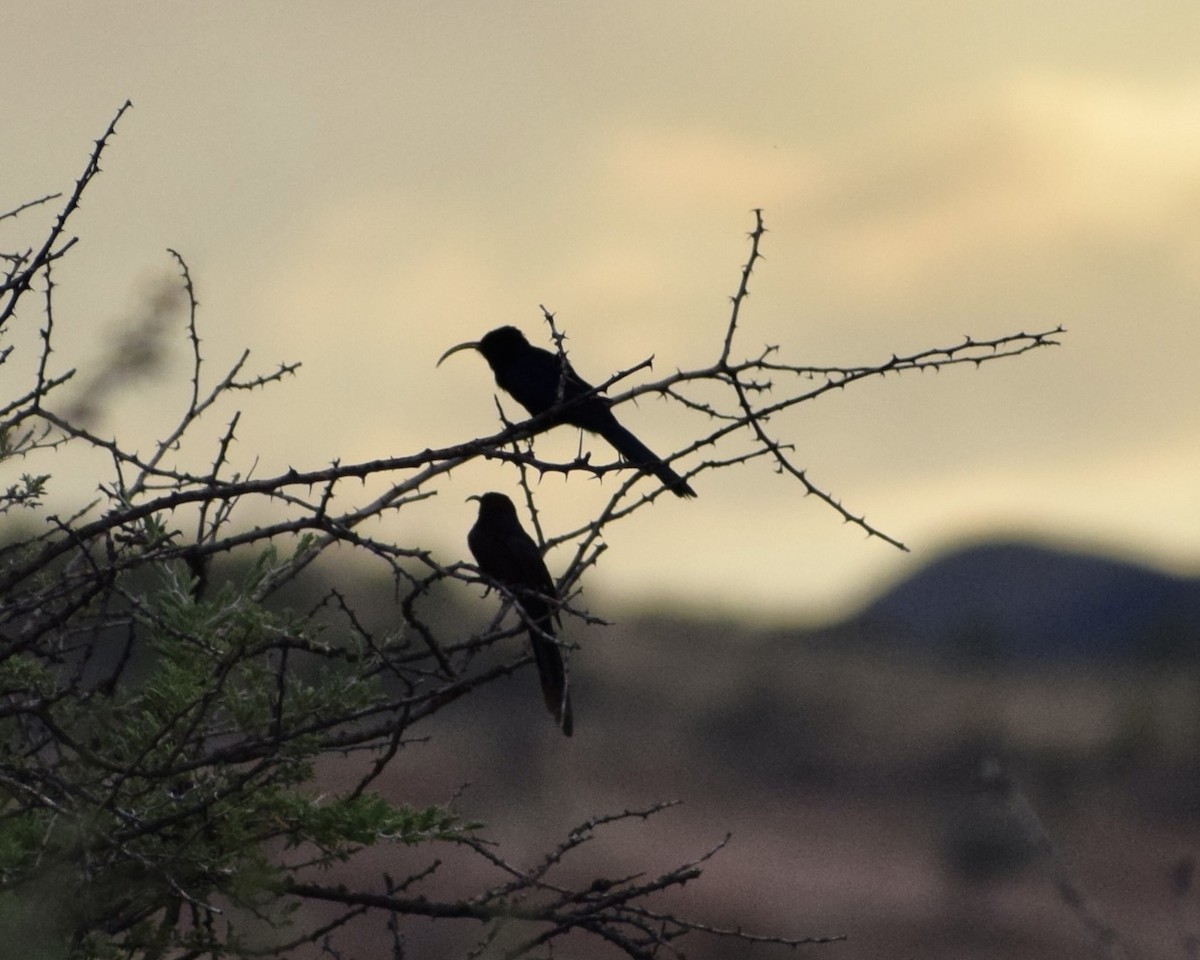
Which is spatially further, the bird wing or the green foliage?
the bird wing

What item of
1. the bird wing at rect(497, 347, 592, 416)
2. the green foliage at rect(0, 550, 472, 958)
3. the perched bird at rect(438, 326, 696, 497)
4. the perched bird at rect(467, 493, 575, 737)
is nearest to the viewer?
the green foliage at rect(0, 550, 472, 958)

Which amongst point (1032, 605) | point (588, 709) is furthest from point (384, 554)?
point (1032, 605)

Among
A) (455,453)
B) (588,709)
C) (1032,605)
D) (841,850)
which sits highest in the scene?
(1032,605)

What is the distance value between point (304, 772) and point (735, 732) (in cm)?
3352

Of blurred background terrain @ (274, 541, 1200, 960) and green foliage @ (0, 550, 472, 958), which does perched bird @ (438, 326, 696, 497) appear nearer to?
green foliage @ (0, 550, 472, 958)

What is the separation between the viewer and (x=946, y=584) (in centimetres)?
9062

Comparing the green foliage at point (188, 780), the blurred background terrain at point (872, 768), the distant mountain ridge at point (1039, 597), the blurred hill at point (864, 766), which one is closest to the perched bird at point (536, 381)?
the green foliage at point (188, 780)

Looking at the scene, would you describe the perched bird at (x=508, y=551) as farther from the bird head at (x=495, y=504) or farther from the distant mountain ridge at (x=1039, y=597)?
the distant mountain ridge at (x=1039, y=597)

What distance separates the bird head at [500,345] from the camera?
8.99 meters

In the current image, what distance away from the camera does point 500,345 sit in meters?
9.06

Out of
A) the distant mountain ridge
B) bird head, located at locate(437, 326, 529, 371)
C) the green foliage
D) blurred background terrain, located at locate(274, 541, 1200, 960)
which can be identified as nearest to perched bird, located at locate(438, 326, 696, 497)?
bird head, located at locate(437, 326, 529, 371)

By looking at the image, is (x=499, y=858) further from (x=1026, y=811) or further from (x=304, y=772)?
(x=1026, y=811)

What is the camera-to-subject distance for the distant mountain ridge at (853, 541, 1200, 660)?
226ft

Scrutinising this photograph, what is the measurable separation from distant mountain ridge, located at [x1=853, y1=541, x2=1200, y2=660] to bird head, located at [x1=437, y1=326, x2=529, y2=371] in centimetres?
4601
